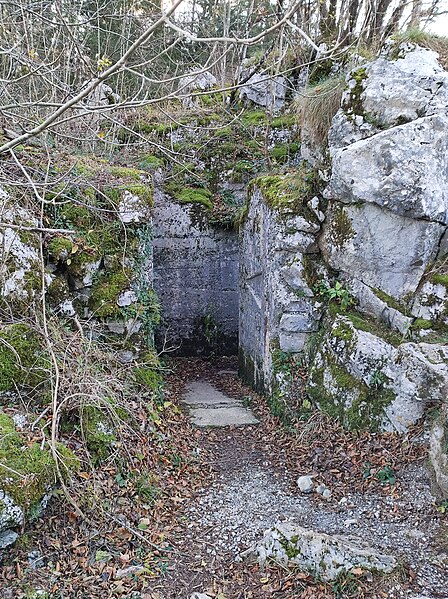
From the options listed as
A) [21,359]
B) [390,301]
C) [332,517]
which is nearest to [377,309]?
[390,301]

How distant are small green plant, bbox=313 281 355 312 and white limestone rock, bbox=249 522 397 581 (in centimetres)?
264

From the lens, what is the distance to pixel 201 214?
9250 millimetres

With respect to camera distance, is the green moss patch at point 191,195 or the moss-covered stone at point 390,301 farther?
the green moss patch at point 191,195

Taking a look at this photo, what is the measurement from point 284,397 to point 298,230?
80.9 inches

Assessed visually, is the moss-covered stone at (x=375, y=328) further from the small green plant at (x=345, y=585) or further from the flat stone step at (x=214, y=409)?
the small green plant at (x=345, y=585)

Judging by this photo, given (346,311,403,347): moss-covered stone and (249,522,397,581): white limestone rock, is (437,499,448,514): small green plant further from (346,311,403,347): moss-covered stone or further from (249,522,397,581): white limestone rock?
(346,311,403,347): moss-covered stone

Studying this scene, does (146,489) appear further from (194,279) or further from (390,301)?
(194,279)

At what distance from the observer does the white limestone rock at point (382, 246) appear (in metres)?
5.01

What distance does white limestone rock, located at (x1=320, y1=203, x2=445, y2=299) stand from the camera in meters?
5.01

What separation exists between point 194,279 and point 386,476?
5779 millimetres

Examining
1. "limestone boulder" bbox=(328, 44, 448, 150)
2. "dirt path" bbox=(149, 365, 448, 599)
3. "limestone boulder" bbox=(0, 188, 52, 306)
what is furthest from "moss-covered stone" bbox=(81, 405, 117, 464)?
"limestone boulder" bbox=(328, 44, 448, 150)

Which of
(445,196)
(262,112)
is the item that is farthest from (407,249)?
(262,112)

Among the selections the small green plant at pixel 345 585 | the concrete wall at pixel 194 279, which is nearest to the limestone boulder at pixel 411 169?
the small green plant at pixel 345 585

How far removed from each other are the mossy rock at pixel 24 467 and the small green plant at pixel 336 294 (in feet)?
11.0
